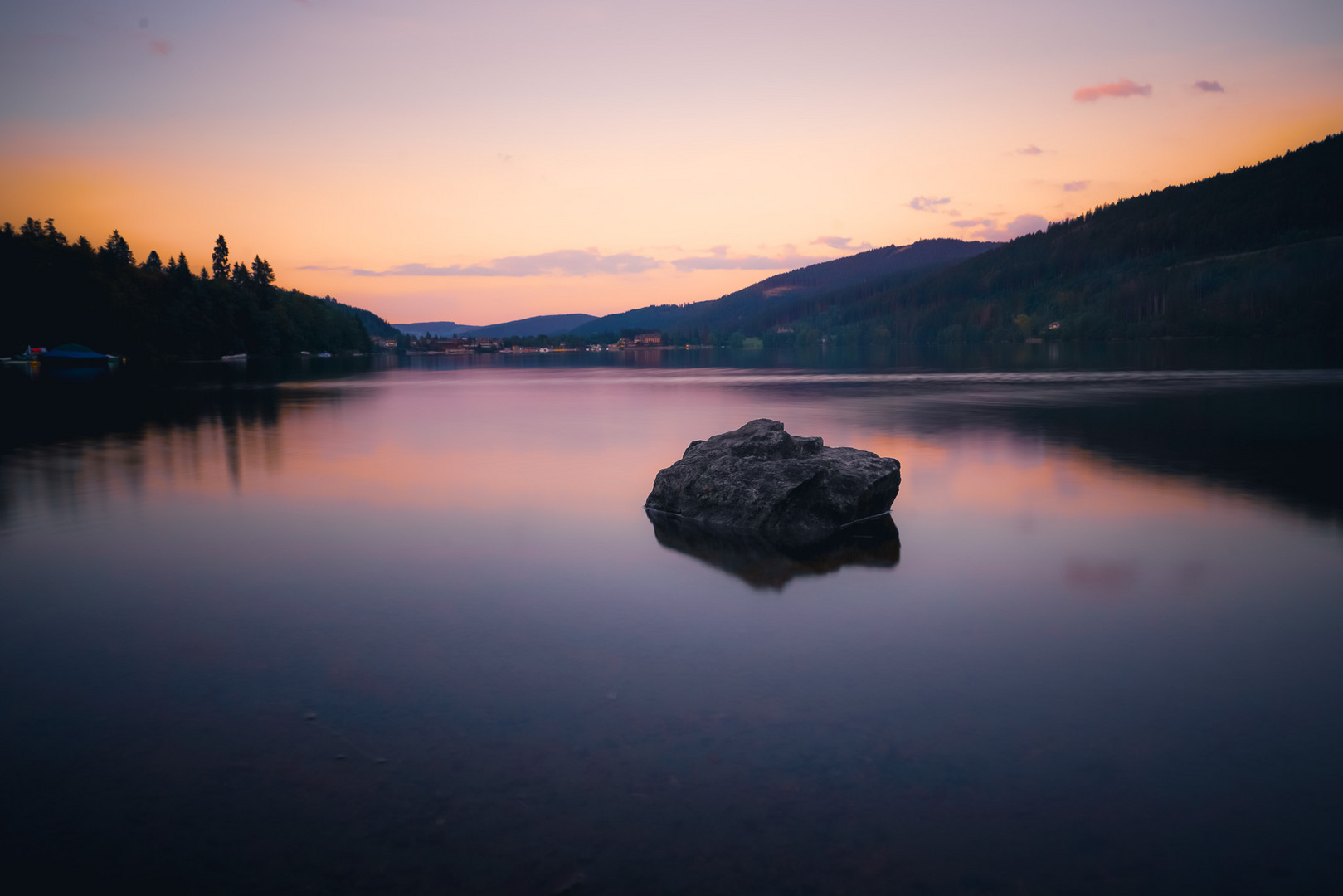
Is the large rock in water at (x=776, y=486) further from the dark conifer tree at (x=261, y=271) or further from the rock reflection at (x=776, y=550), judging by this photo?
the dark conifer tree at (x=261, y=271)

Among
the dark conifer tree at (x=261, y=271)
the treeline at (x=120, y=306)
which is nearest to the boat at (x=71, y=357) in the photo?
the treeline at (x=120, y=306)

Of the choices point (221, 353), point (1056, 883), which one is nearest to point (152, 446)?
point (1056, 883)

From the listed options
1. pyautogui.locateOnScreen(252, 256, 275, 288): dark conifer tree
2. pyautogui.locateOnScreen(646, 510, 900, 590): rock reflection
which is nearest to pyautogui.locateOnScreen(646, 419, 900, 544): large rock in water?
pyautogui.locateOnScreen(646, 510, 900, 590): rock reflection

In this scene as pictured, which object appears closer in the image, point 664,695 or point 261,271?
point 664,695

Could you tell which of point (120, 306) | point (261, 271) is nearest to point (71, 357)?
point (120, 306)

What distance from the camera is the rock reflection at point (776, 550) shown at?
9.34 meters

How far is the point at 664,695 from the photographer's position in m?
5.96

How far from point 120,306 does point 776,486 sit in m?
118

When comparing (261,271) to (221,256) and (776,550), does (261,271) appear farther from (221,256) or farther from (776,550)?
(776,550)

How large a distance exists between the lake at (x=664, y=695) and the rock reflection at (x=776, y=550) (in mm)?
82

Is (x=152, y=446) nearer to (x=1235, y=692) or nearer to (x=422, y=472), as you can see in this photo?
(x=422, y=472)

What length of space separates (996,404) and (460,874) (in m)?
31.4

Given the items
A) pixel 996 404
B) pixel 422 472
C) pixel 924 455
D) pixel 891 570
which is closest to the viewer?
pixel 891 570

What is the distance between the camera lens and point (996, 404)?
104ft
